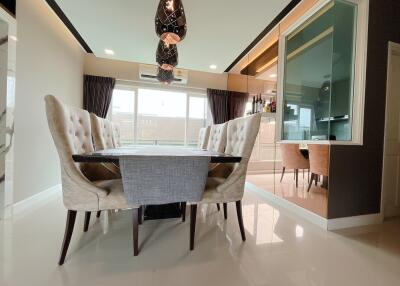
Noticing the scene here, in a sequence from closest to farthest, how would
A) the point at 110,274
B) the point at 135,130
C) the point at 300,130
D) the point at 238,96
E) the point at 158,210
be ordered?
the point at 110,274, the point at 158,210, the point at 300,130, the point at 135,130, the point at 238,96

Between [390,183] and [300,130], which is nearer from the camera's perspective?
[390,183]

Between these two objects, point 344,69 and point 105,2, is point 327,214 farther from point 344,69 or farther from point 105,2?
point 105,2

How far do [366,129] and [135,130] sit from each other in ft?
13.5

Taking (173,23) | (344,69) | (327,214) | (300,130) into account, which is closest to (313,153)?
(300,130)

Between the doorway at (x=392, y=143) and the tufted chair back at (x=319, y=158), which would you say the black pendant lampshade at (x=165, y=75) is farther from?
the doorway at (x=392, y=143)

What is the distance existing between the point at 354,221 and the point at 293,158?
4.14 ft

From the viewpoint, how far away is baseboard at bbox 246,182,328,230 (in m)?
2.06

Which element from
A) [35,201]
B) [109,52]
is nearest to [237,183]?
[35,201]

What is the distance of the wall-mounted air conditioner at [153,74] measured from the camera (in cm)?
425

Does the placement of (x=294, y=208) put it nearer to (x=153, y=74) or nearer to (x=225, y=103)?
(x=225, y=103)

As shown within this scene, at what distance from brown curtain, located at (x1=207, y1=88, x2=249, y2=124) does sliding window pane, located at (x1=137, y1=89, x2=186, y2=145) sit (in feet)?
2.37

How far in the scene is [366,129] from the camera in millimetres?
2055

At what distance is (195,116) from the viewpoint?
191 inches

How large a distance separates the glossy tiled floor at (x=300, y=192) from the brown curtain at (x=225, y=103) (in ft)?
5.55
